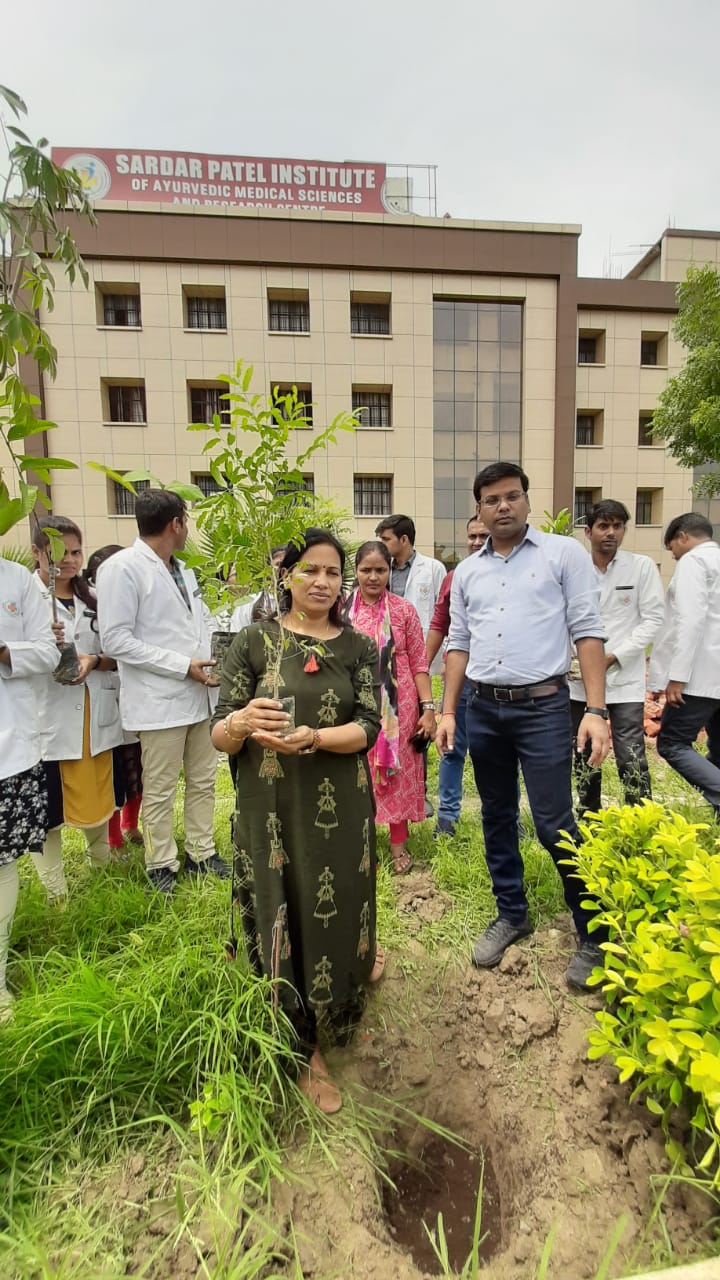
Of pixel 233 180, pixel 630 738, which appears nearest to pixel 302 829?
pixel 630 738

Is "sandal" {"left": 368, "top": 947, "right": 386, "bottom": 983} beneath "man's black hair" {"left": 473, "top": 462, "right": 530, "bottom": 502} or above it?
beneath

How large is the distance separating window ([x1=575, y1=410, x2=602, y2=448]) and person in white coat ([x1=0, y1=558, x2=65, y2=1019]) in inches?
751

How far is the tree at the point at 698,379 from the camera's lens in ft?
31.8

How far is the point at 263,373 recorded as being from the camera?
1596 centimetres

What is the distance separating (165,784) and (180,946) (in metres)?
1.01

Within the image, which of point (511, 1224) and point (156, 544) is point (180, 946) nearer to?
point (511, 1224)

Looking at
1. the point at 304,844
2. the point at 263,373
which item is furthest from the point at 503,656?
the point at 263,373

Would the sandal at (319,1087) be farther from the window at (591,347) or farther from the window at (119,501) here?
the window at (591,347)

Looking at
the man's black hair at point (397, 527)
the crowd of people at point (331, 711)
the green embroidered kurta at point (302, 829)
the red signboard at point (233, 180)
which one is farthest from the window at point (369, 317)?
the green embroidered kurta at point (302, 829)

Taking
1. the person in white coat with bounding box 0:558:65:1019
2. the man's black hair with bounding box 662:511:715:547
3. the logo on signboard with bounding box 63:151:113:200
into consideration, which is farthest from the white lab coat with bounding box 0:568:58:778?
the logo on signboard with bounding box 63:151:113:200

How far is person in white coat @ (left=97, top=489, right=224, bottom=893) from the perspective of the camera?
2.90 meters

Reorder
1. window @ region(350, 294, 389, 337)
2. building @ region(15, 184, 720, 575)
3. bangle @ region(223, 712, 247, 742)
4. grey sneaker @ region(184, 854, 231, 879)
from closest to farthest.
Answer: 1. bangle @ region(223, 712, 247, 742)
2. grey sneaker @ region(184, 854, 231, 879)
3. building @ region(15, 184, 720, 575)
4. window @ region(350, 294, 389, 337)

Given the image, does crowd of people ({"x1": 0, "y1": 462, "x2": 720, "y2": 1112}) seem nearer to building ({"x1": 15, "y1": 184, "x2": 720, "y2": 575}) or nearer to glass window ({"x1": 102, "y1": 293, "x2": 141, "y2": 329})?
building ({"x1": 15, "y1": 184, "x2": 720, "y2": 575})

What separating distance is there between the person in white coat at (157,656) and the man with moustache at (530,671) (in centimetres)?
147
